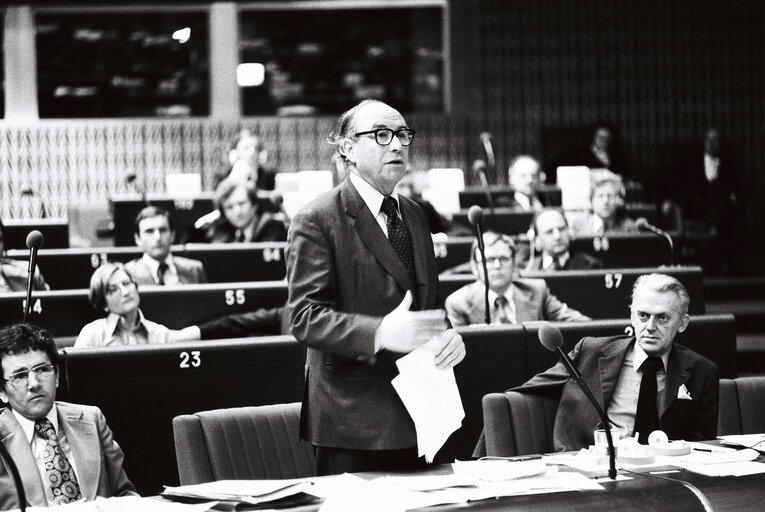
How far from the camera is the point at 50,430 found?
3.07 m

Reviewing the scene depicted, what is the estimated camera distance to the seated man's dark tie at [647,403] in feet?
11.1

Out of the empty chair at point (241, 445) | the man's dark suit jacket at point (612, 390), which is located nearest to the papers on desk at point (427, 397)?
the empty chair at point (241, 445)

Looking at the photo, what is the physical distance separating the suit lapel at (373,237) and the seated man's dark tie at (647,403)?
1157 millimetres

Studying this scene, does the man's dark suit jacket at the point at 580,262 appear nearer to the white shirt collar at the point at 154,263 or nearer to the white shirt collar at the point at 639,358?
the white shirt collar at the point at 154,263

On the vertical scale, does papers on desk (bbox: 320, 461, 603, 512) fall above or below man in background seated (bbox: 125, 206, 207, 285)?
below

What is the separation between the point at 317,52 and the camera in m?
11.3

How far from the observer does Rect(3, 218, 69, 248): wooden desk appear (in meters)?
7.13

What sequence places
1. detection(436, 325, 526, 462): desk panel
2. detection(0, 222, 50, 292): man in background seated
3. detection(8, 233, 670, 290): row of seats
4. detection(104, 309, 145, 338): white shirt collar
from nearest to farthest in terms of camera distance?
1. detection(436, 325, 526, 462): desk panel
2. detection(104, 309, 145, 338): white shirt collar
3. detection(0, 222, 50, 292): man in background seated
4. detection(8, 233, 670, 290): row of seats

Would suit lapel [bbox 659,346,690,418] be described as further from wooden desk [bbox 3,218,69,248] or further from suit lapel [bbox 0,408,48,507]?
wooden desk [bbox 3,218,69,248]

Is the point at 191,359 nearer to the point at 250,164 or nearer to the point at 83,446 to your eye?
the point at 83,446

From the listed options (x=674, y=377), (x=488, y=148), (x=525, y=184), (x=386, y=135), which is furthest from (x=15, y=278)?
(x=488, y=148)

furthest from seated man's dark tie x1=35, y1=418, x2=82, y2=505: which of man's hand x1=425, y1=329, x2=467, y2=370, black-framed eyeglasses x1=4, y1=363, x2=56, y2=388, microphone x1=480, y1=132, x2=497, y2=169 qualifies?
microphone x1=480, y1=132, x2=497, y2=169

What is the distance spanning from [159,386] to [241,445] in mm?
926

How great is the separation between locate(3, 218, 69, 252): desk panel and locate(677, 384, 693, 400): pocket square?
15.7 ft
